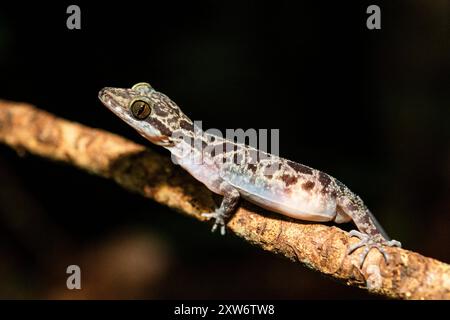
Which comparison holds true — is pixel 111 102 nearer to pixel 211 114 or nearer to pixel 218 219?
pixel 218 219

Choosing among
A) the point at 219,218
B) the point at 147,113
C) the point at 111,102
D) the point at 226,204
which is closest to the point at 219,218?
the point at 219,218

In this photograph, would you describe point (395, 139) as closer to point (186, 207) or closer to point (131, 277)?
point (186, 207)

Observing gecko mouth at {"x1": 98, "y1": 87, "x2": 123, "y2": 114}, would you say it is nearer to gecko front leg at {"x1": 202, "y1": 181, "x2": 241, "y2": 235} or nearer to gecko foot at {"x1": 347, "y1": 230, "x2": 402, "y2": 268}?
gecko front leg at {"x1": 202, "y1": 181, "x2": 241, "y2": 235}

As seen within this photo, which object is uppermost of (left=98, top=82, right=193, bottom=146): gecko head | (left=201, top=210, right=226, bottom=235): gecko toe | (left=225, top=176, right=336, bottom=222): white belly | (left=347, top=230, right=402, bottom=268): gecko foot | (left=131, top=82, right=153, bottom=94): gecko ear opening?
(left=131, top=82, right=153, bottom=94): gecko ear opening

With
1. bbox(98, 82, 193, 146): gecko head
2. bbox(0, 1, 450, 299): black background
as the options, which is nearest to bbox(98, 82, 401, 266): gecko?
bbox(98, 82, 193, 146): gecko head

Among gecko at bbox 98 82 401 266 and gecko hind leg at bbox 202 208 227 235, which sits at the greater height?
gecko at bbox 98 82 401 266

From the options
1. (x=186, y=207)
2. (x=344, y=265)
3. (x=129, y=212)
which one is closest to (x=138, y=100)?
(x=186, y=207)
